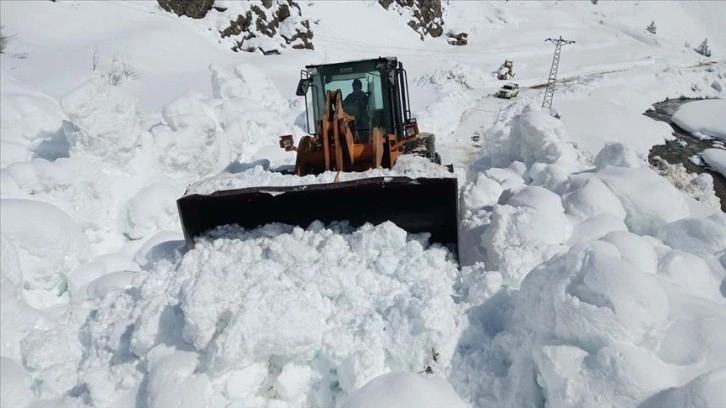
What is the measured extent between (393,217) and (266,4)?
17584 millimetres

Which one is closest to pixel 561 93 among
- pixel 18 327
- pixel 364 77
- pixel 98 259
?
pixel 364 77

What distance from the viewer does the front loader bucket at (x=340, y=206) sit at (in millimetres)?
4461

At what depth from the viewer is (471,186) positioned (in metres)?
5.92

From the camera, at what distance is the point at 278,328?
3602 mm

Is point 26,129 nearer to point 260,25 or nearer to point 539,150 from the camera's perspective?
point 539,150

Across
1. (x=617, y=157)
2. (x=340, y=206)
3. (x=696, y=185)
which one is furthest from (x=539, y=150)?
(x=340, y=206)

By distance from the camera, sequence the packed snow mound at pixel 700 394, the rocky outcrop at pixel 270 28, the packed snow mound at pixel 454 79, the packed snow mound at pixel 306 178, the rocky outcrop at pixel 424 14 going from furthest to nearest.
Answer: the rocky outcrop at pixel 424 14
the rocky outcrop at pixel 270 28
the packed snow mound at pixel 454 79
the packed snow mound at pixel 306 178
the packed snow mound at pixel 700 394

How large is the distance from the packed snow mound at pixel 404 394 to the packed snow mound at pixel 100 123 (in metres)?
→ 4.77

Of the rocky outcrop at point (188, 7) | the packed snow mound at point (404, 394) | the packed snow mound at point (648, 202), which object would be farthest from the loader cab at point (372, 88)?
the rocky outcrop at point (188, 7)

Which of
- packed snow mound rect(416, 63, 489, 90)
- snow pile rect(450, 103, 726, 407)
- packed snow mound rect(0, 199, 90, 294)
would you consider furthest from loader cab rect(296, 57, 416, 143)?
packed snow mound rect(416, 63, 489, 90)

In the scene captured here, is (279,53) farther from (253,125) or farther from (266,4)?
(253,125)

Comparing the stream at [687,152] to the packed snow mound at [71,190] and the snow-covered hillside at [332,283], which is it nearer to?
the snow-covered hillside at [332,283]

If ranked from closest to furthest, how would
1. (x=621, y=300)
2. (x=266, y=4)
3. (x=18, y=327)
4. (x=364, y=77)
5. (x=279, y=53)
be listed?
(x=621, y=300) < (x=18, y=327) < (x=364, y=77) < (x=279, y=53) < (x=266, y=4)

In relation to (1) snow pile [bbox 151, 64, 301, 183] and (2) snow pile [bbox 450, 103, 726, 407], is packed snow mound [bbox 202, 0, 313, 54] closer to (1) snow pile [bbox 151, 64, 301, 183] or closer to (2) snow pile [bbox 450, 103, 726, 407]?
(1) snow pile [bbox 151, 64, 301, 183]
